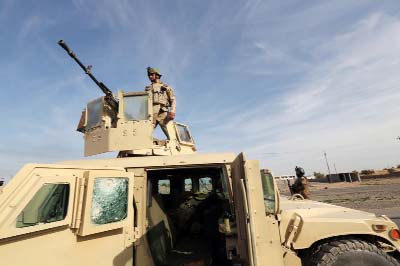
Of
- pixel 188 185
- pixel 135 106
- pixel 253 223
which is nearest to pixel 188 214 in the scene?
pixel 188 185

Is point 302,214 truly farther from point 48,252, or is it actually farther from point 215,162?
point 48,252

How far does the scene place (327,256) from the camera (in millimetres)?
3461

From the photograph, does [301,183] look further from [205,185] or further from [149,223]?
[149,223]

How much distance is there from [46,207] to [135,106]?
3.18 metres

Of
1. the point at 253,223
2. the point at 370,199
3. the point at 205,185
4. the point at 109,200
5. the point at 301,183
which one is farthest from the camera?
the point at 370,199

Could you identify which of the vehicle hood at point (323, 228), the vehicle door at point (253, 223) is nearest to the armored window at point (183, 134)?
the vehicle hood at point (323, 228)

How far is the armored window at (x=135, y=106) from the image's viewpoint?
5.63 metres

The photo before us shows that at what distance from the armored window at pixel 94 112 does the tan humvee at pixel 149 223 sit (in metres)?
2.02

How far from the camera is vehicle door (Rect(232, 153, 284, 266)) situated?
296 cm

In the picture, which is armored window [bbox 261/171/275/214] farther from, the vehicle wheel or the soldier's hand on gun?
the soldier's hand on gun

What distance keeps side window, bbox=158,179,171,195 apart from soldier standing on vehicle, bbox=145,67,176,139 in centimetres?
135

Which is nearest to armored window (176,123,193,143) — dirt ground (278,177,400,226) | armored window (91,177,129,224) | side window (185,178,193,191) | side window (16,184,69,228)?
side window (185,178,193,191)

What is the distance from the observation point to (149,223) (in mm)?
3932

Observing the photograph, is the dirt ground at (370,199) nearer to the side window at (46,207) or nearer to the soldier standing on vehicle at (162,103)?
the soldier standing on vehicle at (162,103)
